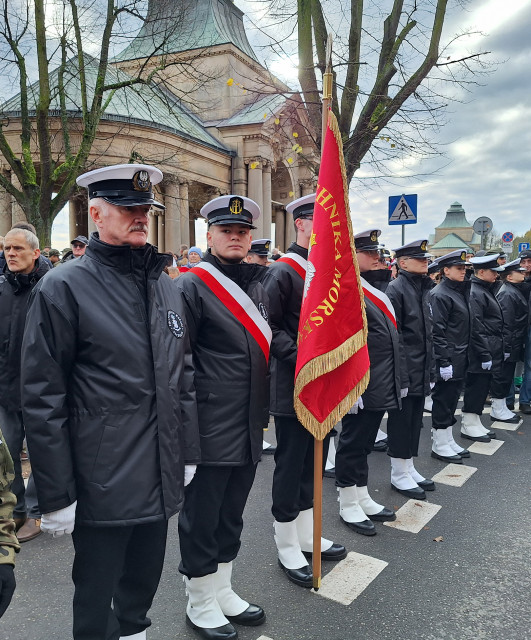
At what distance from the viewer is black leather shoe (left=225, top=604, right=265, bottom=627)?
294 centimetres

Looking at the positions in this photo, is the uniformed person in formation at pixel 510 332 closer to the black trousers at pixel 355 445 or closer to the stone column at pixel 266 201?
the black trousers at pixel 355 445

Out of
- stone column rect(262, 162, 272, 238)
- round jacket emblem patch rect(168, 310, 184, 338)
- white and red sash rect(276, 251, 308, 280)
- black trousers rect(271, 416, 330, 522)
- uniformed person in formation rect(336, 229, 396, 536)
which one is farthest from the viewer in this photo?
stone column rect(262, 162, 272, 238)

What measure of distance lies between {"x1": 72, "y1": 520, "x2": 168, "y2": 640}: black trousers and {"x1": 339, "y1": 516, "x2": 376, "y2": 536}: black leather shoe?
2092mm

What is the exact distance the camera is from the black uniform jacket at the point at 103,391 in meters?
2.07

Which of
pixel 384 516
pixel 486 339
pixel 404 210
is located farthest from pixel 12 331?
pixel 404 210

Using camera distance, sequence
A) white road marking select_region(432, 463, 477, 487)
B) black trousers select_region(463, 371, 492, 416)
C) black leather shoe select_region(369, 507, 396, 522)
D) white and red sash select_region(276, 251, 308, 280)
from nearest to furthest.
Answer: white and red sash select_region(276, 251, 308, 280)
black leather shoe select_region(369, 507, 396, 522)
white road marking select_region(432, 463, 477, 487)
black trousers select_region(463, 371, 492, 416)

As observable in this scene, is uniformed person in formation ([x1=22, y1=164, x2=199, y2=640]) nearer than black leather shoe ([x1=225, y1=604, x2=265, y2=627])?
Yes

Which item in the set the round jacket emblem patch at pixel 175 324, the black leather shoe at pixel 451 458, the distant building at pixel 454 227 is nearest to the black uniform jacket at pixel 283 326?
the round jacket emblem patch at pixel 175 324

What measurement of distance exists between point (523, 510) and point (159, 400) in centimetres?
375

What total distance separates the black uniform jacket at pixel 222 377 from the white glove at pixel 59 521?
0.84m

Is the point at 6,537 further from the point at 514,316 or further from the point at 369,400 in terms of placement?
the point at 514,316

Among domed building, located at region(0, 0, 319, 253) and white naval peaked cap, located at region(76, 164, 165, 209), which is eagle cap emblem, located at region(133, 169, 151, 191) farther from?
domed building, located at region(0, 0, 319, 253)

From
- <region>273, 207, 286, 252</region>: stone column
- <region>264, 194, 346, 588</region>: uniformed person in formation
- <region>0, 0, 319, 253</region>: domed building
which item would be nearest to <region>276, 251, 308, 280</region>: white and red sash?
<region>264, 194, 346, 588</region>: uniformed person in formation

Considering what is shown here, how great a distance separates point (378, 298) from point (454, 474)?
7.62 feet
